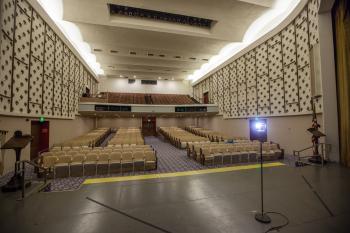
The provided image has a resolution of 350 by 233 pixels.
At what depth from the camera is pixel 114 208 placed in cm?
288

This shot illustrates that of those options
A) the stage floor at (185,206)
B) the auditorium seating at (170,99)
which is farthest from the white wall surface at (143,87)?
the stage floor at (185,206)

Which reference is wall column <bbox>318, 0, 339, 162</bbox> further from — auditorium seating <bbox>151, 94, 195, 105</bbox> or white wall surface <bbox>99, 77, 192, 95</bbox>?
white wall surface <bbox>99, 77, 192, 95</bbox>

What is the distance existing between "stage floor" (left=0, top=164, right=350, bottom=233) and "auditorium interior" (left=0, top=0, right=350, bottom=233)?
0.08 ft

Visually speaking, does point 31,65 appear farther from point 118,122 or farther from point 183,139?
point 118,122

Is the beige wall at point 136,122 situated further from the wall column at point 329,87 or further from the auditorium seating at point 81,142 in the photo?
the wall column at point 329,87

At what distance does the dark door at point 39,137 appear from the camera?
7148 millimetres

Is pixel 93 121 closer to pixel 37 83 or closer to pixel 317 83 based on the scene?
pixel 37 83

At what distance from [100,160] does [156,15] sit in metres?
8.59

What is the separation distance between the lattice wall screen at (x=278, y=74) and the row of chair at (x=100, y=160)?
6893mm

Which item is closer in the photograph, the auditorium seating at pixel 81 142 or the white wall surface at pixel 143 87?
the auditorium seating at pixel 81 142

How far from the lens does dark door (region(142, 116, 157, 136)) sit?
20.6 metres

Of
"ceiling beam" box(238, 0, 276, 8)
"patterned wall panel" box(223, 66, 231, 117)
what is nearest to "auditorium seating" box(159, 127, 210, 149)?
"patterned wall panel" box(223, 66, 231, 117)

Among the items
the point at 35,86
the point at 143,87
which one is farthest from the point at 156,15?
the point at 143,87

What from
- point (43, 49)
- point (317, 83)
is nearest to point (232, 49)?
point (317, 83)
